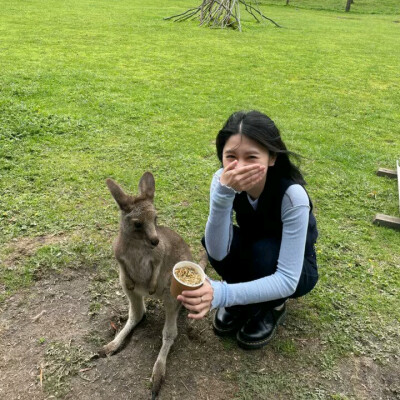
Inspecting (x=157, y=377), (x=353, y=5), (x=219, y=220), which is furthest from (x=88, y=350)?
(x=353, y=5)

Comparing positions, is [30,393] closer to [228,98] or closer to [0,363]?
[0,363]

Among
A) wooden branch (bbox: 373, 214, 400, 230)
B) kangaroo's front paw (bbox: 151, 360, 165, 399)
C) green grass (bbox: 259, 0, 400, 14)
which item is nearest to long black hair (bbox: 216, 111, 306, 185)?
kangaroo's front paw (bbox: 151, 360, 165, 399)

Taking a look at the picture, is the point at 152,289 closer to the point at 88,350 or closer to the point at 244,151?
the point at 88,350

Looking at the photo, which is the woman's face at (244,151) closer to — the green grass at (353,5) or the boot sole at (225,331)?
the boot sole at (225,331)

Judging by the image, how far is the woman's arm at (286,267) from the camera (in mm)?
1907

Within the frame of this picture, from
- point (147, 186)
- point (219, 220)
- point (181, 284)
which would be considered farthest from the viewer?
point (147, 186)

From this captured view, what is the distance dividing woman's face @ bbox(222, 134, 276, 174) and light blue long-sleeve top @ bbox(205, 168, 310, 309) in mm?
155

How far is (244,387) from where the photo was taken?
6.91 ft

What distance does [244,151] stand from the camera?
6.48 ft

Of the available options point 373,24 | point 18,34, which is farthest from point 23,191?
point 373,24

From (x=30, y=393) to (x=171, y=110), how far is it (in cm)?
464

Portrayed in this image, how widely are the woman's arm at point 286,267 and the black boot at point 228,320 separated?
0.48 meters

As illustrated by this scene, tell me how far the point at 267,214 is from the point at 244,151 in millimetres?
424

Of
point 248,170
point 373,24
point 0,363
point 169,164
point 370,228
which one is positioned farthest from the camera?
point 373,24
